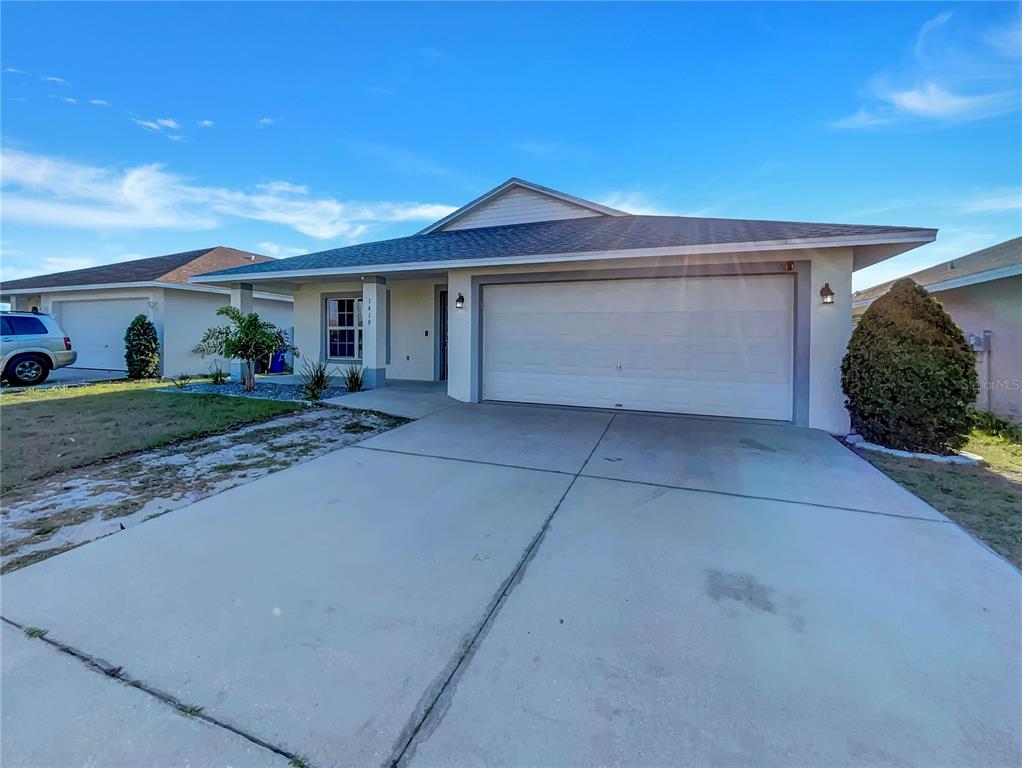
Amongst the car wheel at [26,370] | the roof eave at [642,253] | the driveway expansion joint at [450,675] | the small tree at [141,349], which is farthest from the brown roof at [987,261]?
the car wheel at [26,370]

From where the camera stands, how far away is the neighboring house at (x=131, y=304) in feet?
43.4

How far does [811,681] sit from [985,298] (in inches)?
403

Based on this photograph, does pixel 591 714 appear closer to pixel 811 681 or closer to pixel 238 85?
pixel 811 681

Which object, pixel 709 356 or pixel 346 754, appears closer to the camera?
pixel 346 754

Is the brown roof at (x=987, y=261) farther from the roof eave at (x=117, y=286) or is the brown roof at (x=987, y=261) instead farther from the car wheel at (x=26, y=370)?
the car wheel at (x=26, y=370)

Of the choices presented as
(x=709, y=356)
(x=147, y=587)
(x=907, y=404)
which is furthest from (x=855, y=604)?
(x=709, y=356)

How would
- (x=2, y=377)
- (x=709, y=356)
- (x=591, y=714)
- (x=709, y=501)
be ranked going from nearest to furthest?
(x=591, y=714), (x=709, y=501), (x=709, y=356), (x=2, y=377)

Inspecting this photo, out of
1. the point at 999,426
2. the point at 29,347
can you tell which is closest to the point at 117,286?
the point at 29,347

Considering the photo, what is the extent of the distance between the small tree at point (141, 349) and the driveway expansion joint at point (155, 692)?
12912 millimetres

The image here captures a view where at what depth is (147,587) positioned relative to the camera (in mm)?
2605

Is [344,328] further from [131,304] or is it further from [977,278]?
[977,278]

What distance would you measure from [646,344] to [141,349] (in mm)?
13612

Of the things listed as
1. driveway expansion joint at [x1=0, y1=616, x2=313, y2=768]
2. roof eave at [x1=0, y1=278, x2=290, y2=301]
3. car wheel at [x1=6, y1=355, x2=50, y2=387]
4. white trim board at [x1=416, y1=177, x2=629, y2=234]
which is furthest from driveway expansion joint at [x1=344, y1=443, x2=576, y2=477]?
car wheel at [x1=6, y1=355, x2=50, y2=387]

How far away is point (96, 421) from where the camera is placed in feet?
22.1
